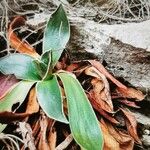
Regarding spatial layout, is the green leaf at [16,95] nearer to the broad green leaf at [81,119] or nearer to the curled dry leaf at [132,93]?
the broad green leaf at [81,119]

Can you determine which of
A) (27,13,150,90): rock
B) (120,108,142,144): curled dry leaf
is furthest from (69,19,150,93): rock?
(120,108,142,144): curled dry leaf

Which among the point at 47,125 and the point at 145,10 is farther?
the point at 145,10

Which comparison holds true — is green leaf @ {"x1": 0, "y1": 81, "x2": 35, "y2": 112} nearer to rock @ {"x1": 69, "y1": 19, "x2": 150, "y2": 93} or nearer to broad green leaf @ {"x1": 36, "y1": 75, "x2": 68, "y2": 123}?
broad green leaf @ {"x1": 36, "y1": 75, "x2": 68, "y2": 123}

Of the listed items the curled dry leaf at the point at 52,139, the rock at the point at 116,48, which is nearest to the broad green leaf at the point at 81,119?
the curled dry leaf at the point at 52,139

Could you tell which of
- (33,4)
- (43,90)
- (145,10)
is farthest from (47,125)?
(145,10)

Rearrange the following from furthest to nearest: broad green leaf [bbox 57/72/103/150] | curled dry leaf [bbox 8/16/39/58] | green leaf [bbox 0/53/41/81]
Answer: curled dry leaf [bbox 8/16/39/58] → green leaf [bbox 0/53/41/81] → broad green leaf [bbox 57/72/103/150]

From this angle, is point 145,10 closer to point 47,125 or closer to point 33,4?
point 33,4

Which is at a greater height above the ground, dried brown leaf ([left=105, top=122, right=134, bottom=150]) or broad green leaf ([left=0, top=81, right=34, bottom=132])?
broad green leaf ([left=0, top=81, right=34, bottom=132])
